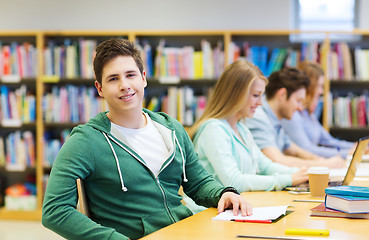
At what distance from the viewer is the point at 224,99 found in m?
2.60

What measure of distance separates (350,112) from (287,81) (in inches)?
66.6

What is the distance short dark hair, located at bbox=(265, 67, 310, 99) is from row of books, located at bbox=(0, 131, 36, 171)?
269cm

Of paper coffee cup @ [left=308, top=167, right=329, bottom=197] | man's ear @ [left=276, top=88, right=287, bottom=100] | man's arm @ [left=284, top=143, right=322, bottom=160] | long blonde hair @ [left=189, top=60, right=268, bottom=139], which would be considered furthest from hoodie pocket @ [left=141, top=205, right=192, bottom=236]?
man's arm @ [left=284, top=143, right=322, bottom=160]

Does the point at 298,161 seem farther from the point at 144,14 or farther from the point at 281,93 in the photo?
the point at 144,14

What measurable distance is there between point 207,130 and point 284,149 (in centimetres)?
167

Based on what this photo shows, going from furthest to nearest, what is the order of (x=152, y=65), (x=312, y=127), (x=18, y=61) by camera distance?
(x=18, y=61) → (x=152, y=65) → (x=312, y=127)

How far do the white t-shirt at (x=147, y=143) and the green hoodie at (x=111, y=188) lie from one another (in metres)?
0.02

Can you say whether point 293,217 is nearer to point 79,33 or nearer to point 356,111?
point 356,111

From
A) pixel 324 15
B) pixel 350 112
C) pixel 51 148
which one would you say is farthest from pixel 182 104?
pixel 324 15

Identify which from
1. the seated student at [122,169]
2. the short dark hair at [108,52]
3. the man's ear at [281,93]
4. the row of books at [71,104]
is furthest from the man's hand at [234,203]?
the row of books at [71,104]

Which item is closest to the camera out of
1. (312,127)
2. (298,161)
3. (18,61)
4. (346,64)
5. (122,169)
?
(122,169)

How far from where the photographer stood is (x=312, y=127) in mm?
4531

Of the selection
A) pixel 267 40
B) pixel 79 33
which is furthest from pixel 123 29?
pixel 267 40

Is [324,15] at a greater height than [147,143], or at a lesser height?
greater
